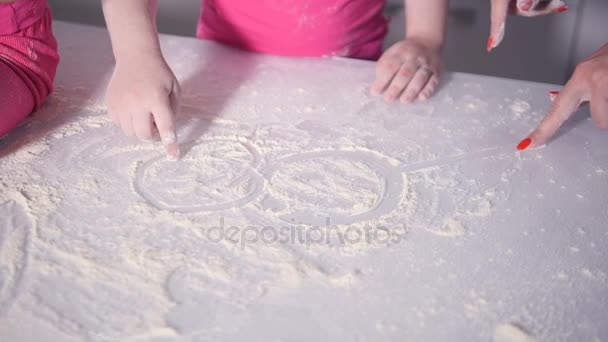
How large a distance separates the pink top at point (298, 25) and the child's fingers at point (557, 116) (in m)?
0.43

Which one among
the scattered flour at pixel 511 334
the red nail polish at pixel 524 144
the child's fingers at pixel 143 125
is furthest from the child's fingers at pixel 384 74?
the scattered flour at pixel 511 334

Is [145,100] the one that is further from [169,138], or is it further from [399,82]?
A: [399,82]

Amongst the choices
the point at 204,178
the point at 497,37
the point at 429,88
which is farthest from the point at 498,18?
the point at 204,178

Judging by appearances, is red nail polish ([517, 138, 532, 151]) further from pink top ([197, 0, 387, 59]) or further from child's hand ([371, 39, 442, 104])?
pink top ([197, 0, 387, 59])

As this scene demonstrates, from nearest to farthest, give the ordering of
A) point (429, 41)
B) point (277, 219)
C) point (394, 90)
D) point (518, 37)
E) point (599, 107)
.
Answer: point (277, 219) → point (599, 107) → point (394, 90) → point (429, 41) → point (518, 37)

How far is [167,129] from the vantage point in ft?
2.40

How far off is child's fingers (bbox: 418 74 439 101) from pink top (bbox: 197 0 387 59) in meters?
0.24

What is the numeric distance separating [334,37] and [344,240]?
21.9 inches

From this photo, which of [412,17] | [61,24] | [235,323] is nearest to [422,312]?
[235,323]

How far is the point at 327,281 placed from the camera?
21.7 inches

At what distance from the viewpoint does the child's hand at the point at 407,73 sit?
87 cm

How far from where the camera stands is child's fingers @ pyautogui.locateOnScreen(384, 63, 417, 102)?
865mm

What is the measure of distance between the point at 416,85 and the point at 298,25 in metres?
0.29

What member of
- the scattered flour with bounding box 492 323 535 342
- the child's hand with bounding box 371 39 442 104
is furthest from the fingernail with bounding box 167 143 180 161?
the scattered flour with bounding box 492 323 535 342
